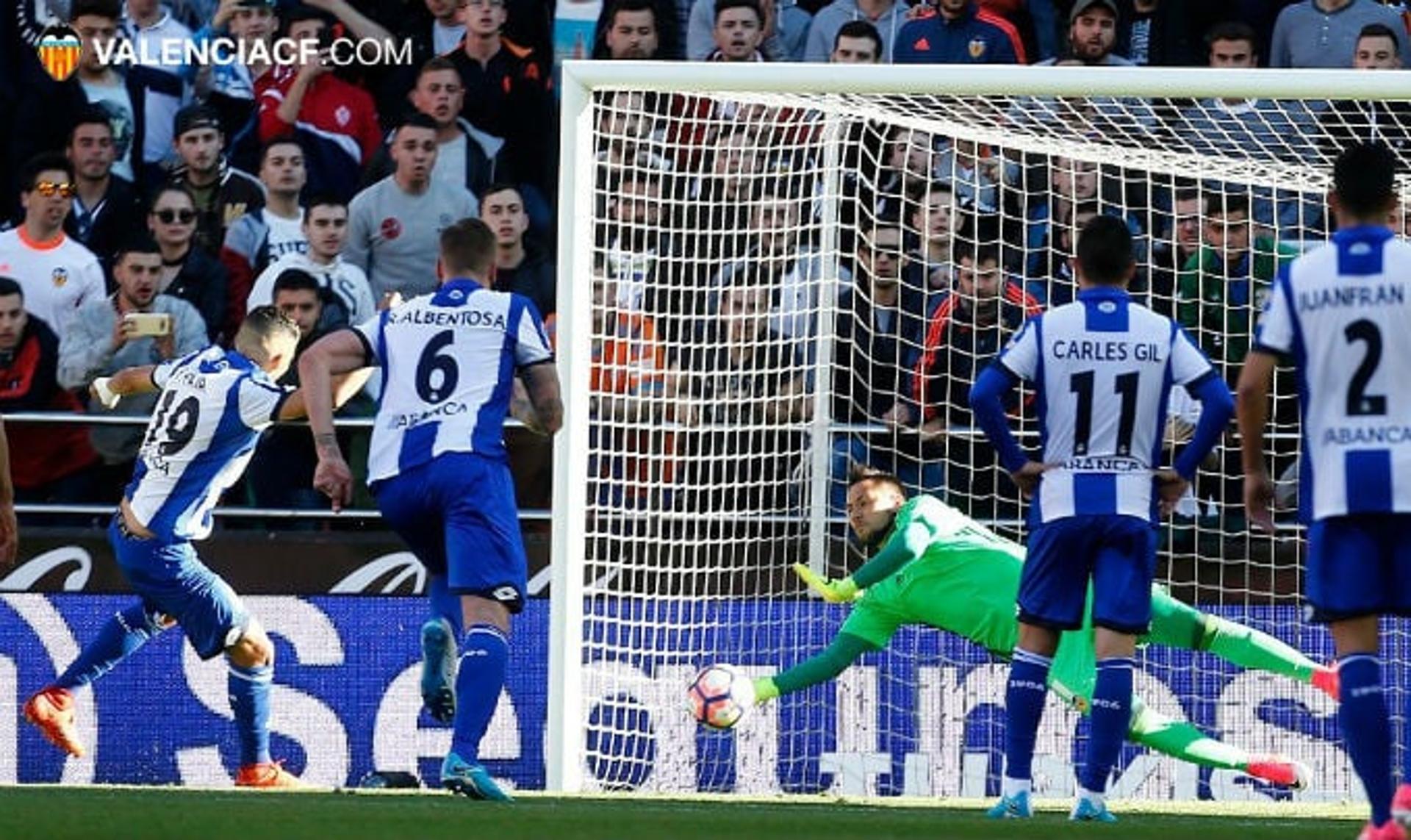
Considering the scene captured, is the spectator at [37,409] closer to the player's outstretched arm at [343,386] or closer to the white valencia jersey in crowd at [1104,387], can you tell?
the player's outstretched arm at [343,386]

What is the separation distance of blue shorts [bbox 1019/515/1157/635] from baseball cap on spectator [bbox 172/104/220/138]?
22.2 ft

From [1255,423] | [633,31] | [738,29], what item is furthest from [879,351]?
[1255,423]

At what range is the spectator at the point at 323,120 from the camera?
13.7 metres

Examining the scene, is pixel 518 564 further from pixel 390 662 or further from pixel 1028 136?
pixel 1028 136

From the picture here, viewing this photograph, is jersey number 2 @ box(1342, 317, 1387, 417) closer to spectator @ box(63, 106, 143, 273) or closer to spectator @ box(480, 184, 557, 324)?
spectator @ box(480, 184, 557, 324)

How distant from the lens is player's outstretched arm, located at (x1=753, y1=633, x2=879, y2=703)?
34.8 ft

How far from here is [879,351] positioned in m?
11.9

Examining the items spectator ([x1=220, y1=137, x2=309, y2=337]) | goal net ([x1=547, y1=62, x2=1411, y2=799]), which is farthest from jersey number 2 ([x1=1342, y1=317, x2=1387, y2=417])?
spectator ([x1=220, y1=137, x2=309, y2=337])

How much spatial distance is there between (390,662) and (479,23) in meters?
4.02

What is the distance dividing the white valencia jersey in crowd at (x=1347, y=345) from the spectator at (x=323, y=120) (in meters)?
7.93

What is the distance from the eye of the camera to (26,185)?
517 inches

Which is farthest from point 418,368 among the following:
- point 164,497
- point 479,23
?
point 479,23

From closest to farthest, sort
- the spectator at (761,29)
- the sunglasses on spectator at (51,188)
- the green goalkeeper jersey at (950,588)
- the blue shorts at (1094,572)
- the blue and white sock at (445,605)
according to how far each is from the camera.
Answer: the blue shorts at (1094,572) → the blue and white sock at (445,605) → the green goalkeeper jersey at (950,588) → the sunglasses on spectator at (51,188) → the spectator at (761,29)

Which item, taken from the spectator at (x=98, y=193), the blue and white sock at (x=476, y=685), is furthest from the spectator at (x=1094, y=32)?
the blue and white sock at (x=476, y=685)
